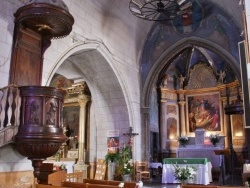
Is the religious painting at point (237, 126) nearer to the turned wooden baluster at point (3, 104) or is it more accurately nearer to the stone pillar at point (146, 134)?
the stone pillar at point (146, 134)

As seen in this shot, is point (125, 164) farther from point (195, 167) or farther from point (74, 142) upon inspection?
point (74, 142)

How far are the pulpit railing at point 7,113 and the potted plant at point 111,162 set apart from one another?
6229 millimetres

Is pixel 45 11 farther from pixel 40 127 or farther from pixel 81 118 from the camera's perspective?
pixel 81 118

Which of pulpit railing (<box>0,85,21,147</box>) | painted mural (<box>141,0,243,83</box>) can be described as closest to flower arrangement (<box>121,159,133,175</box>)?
painted mural (<box>141,0,243,83</box>)

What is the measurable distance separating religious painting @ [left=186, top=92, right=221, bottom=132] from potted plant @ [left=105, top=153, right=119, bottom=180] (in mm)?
6737

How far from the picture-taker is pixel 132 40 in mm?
13016

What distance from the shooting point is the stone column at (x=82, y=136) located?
12.0 meters

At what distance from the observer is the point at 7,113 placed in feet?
18.9

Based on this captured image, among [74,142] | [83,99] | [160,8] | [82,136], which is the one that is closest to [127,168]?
[82,136]

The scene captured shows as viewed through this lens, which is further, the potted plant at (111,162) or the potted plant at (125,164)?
the potted plant at (111,162)

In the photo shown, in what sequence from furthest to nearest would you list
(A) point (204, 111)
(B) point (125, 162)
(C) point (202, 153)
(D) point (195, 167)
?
1. (A) point (204, 111)
2. (C) point (202, 153)
3. (B) point (125, 162)
4. (D) point (195, 167)

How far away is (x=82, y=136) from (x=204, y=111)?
7.86 meters

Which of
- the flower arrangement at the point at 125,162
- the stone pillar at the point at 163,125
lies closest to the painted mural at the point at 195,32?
→ the stone pillar at the point at 163,125

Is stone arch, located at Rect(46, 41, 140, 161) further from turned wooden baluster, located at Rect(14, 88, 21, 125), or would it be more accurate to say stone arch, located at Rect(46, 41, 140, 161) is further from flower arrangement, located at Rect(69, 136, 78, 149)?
turned wooden baluster, located at Rect(14, 88, 21, 125)
